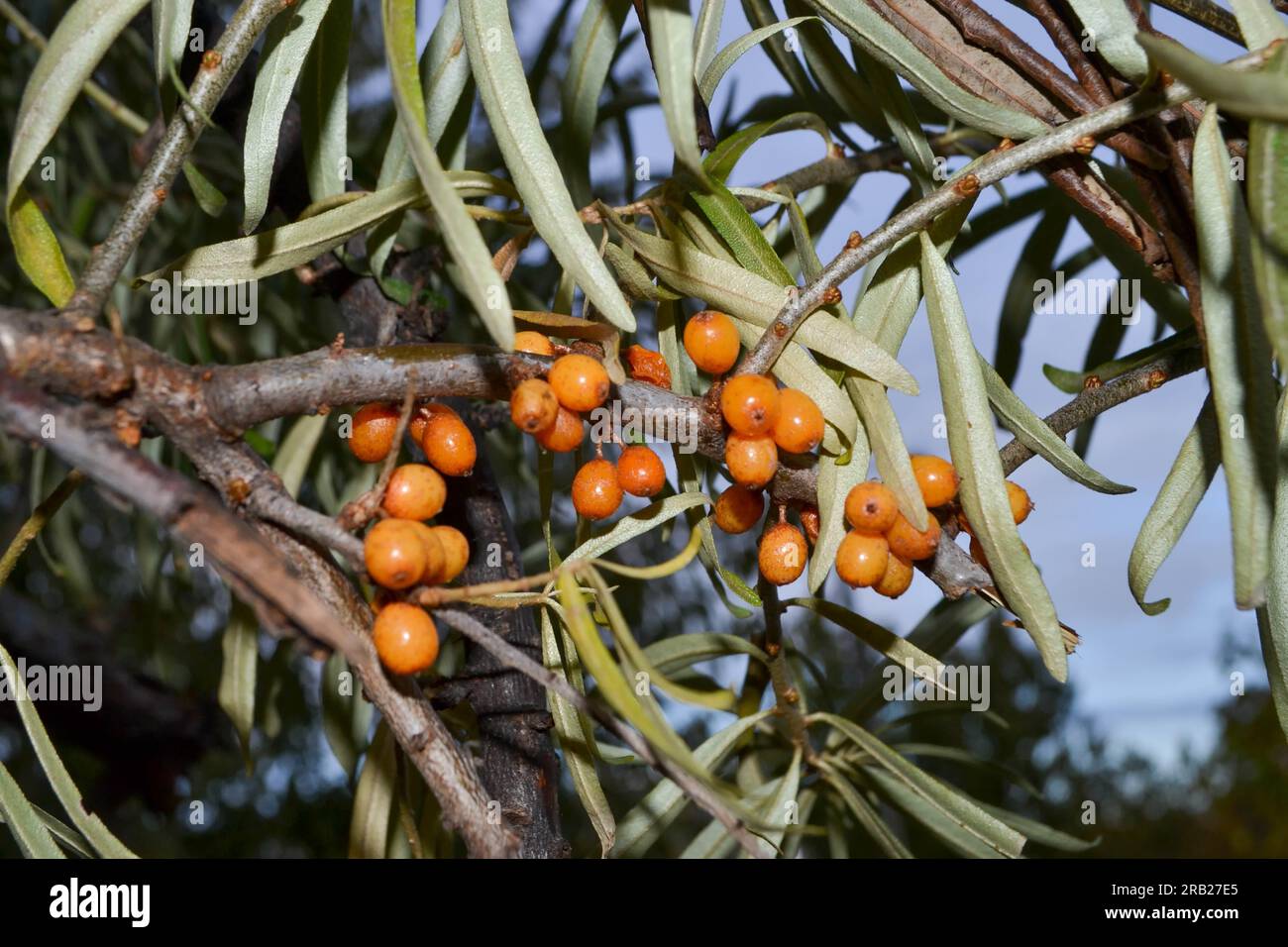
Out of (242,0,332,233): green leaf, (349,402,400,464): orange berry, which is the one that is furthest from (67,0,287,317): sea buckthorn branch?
(349,402,400,464): orange berry

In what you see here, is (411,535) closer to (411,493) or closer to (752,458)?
(411,493)

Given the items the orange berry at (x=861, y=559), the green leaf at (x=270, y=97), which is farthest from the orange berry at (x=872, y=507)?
the green leaf at (x=270, y=97)

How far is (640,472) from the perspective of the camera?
0.74m

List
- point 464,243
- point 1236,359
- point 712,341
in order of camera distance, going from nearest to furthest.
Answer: point 464,243 → point 1236,359 → point 712,341

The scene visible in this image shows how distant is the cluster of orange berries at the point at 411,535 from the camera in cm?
58

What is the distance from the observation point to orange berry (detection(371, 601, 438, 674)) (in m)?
0.59

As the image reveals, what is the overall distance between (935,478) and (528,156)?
352mm

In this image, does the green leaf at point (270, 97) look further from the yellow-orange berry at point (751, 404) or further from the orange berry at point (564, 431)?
the yellow-orange berry at point (751, 404)

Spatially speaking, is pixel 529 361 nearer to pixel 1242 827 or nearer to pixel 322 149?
pixel 322 149

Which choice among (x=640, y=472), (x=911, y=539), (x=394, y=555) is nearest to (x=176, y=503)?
(x=394, y=555)

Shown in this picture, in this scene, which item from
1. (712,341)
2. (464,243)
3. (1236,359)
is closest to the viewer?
(464,243)

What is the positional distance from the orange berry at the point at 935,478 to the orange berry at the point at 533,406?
0.84 feet

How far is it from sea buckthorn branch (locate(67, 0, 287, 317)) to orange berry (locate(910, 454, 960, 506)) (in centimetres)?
54
